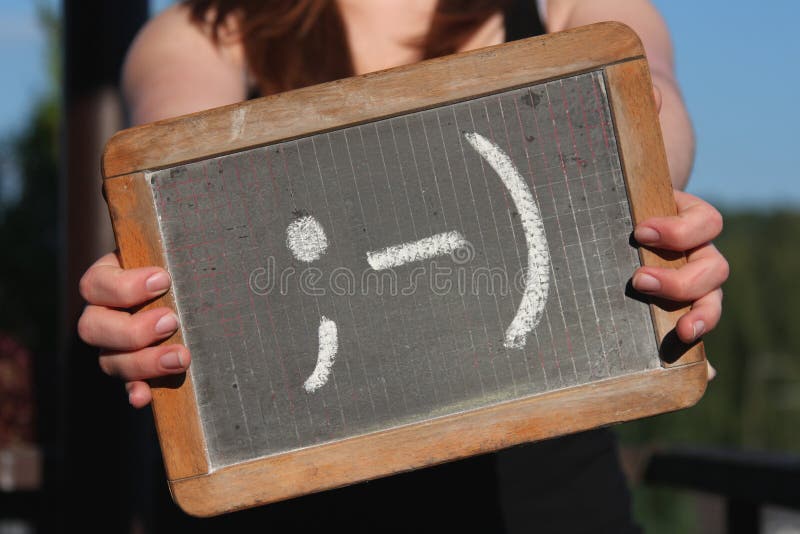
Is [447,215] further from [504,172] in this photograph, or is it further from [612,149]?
[612,149]

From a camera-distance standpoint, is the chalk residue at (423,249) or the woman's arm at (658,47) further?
the woman's arm at (658,47)

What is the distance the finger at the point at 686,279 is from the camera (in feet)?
3.17

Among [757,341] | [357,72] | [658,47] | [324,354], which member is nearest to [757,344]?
[757,341]

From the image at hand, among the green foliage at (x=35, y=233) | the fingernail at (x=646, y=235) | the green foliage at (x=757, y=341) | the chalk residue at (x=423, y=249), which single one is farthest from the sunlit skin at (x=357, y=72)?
the green foliage at (x=757, y=341)

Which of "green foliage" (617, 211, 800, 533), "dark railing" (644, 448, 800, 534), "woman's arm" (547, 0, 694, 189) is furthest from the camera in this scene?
"green foliage" (617, 211, 800, 533)

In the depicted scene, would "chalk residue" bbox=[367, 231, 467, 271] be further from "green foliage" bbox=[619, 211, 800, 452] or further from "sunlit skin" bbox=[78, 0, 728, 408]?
"green foliage" bbox=[619, 211, 800, 452]

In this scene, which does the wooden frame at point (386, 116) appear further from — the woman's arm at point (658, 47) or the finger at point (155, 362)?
the woman's arm at point (658, 47)

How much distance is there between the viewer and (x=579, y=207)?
1015mm

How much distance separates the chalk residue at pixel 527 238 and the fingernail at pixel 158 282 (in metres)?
0.41

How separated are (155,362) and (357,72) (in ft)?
1.91

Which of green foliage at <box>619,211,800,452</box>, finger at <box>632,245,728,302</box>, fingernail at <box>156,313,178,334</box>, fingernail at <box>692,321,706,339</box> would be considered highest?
fingernail at <box>156,313,178,334</box>

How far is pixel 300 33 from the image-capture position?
4.32ft

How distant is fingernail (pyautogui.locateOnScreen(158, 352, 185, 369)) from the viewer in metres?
0.98

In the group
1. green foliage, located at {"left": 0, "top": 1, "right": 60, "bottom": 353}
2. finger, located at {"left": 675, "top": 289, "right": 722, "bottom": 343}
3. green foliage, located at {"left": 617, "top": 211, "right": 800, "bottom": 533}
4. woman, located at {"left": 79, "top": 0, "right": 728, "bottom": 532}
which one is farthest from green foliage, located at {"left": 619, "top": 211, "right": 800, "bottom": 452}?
finger, located at {"left": 675, "top": 289, "right": 722, "bottom": 343}
